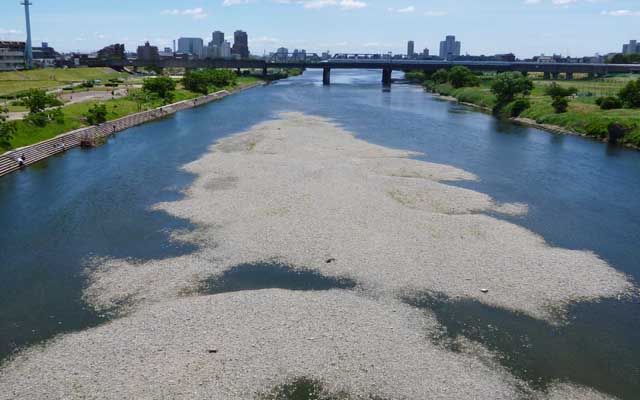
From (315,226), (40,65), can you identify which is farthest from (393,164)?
(40,65)

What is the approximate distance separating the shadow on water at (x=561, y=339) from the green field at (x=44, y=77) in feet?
295

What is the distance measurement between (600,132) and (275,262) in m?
57.4

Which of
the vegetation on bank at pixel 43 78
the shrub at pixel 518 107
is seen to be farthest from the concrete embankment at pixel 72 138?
the shrub at pixel 518 107

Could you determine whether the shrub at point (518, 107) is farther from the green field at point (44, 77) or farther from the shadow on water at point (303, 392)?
the green field at point (44, 77)

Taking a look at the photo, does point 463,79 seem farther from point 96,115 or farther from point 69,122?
point 69,122

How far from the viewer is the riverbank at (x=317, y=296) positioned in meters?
17.7

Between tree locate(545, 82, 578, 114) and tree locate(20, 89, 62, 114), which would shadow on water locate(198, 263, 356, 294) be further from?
tree locate(545, 82, 578, 114)

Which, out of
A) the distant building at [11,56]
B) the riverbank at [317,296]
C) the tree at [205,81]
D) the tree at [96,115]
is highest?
the distant building at [11,56]

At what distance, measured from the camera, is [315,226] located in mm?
31406

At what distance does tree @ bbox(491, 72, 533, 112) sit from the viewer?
3691 inches

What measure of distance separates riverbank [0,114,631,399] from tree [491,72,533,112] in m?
62.6

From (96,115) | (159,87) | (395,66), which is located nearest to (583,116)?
(96,115)

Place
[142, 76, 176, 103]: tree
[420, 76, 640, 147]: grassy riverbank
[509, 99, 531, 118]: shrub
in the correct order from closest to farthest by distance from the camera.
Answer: [420, 76, 640, 147]: grassy riverbank
[509, 99, 531, 118]: shrub
[142, 76, 176, 103]: tree

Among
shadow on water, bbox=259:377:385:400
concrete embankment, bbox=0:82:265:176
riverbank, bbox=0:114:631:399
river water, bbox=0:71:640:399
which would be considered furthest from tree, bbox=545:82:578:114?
shadow on water, bbox=259:377:385:400
